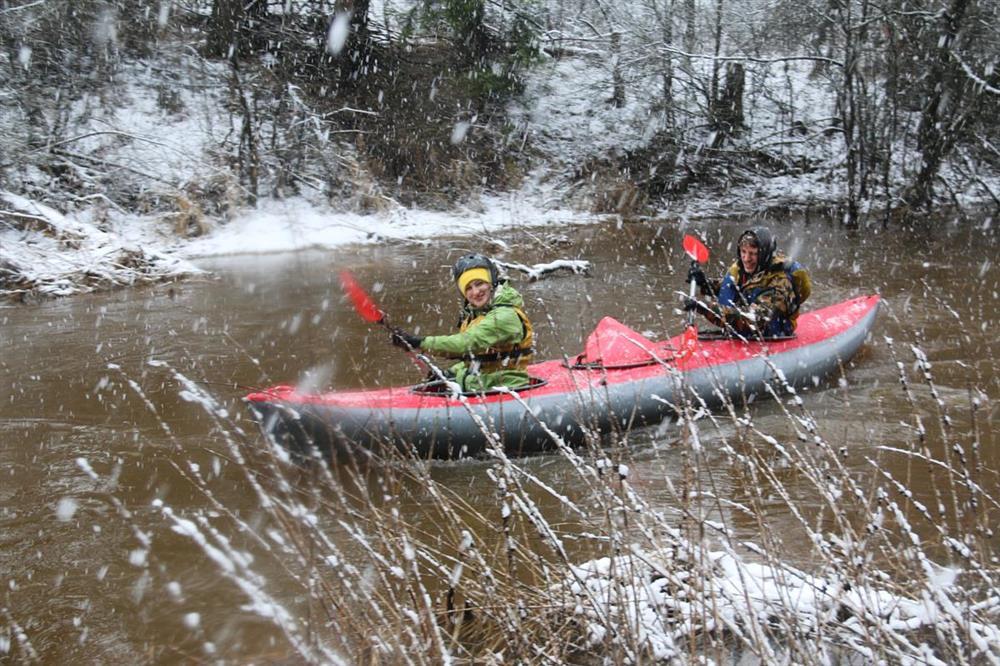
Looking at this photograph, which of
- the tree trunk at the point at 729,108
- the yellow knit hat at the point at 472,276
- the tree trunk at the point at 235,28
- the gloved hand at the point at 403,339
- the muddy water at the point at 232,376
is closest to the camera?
the muddy water at the point at 232,376

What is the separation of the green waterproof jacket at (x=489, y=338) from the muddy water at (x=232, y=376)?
1.79 ft

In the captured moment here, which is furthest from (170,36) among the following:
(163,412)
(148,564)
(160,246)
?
(148,564)

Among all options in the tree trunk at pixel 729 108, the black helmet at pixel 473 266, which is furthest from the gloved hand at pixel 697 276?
the tree trunk at pixel 729 108

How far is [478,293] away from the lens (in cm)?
505

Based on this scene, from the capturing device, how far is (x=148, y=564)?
4.05 meters

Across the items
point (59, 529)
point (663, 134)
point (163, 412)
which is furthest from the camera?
point (663, 134)

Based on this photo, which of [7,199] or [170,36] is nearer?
[7,199]

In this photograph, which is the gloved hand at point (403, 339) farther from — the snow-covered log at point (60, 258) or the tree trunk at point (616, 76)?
the tree trunk at point (616, 76)

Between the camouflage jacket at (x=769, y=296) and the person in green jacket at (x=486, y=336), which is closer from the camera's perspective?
the person in green jacket at (x=486, y=336)

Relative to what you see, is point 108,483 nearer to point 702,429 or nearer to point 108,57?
point 702,429

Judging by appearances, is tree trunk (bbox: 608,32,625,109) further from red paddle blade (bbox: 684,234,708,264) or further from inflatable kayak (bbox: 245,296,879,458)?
inflatable kayak (bbox: 245,296,879,458)

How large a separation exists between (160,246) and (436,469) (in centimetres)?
834

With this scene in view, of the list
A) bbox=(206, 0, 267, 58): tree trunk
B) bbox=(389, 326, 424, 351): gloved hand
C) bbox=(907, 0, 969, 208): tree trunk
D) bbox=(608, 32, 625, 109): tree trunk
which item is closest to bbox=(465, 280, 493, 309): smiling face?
bbox=(389, 326, 424, 351): gloved hand

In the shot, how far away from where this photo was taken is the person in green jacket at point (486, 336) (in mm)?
4895
